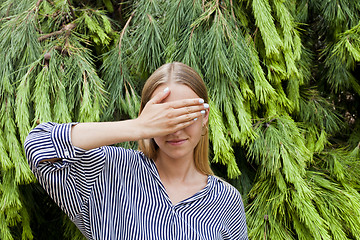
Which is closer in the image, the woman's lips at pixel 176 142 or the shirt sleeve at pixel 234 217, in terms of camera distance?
the woman's lips at pixel 176 142

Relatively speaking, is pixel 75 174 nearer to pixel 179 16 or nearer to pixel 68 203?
pixel 68 203

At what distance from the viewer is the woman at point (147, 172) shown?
0.71m

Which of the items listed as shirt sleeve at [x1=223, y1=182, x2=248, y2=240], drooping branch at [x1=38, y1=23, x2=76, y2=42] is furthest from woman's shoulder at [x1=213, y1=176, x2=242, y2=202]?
drooping branch at [x1=38, y1=23, x2=76, y2=42]

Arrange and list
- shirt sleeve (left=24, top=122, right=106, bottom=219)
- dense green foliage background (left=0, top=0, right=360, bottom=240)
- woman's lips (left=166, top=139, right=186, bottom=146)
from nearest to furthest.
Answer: shirt sleeve (left=24, top=122, right=106, bottom=219), woman's lips (left=166, top=139, right=186, bottom=146), dense green foliage background (left=0, top=0, right=360, bottom=240)

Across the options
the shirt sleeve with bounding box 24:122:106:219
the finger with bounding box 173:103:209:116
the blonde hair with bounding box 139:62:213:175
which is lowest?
the shirt sleeve with bounding box 24:122:106:219

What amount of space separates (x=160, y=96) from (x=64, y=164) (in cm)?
21

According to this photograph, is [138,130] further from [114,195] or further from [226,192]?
[226,192]

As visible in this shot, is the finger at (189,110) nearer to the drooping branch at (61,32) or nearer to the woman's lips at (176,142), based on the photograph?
the woman's lips at (176,142)

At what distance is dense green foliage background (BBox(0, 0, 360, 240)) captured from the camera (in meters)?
1.17

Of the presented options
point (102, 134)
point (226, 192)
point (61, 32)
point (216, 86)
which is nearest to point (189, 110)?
point (102, 134)

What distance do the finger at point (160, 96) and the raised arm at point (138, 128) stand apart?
2cm

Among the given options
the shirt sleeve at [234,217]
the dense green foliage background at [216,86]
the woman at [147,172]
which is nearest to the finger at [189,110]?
the woman at [147,172]

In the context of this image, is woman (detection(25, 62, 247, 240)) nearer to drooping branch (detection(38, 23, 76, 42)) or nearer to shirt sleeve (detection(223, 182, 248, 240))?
shirt sleeve (detection(223, 182, 248, 240))

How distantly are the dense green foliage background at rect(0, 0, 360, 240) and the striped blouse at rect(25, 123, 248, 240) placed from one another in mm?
306
